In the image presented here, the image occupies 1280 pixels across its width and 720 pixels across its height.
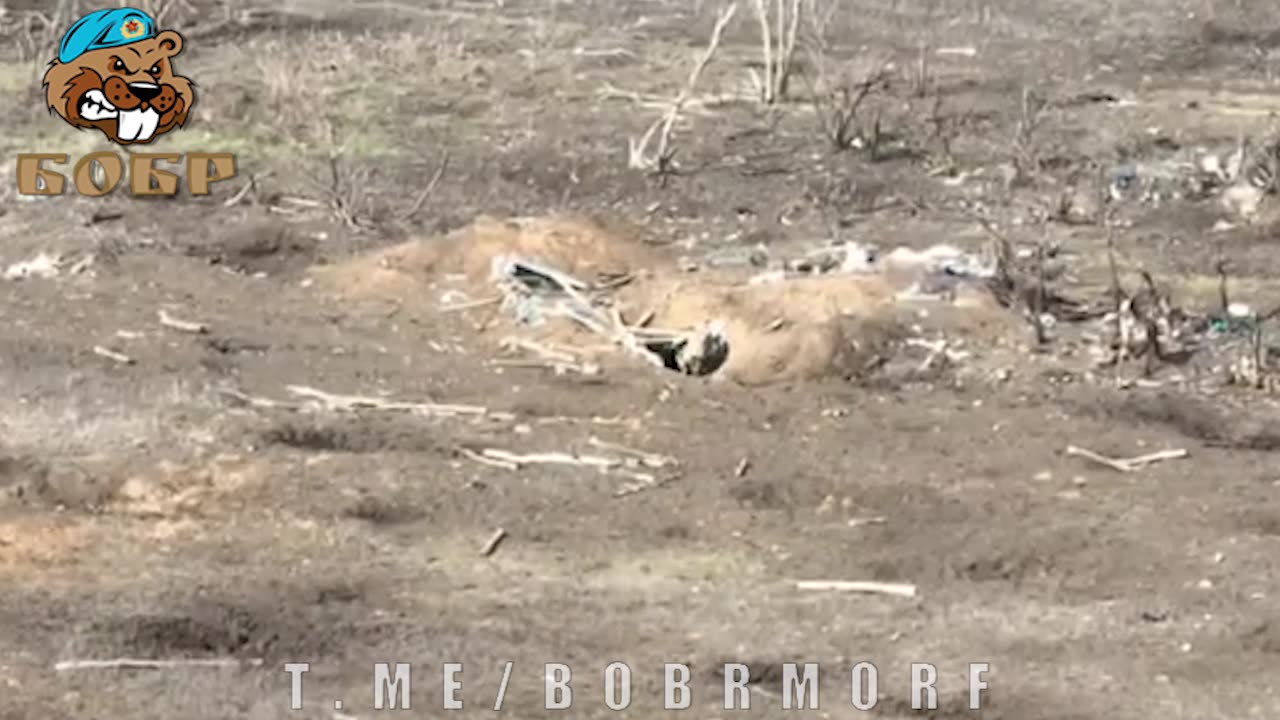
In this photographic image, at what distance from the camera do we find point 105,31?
31.0 ft

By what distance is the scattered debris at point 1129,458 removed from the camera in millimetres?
5387

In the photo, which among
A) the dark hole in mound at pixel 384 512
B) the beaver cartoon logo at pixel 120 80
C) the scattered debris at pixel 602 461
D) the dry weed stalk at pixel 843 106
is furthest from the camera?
the beaver cartoon logo at pixel 120 80

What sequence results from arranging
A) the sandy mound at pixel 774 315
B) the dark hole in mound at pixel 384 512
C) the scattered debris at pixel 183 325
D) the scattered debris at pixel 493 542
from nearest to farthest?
the scattered debris at pixel 493 542 → the dark hole in mound at pixel 384 512 → the sandy mound at pixel 774 315 → the scattered debris at pixel 183 325

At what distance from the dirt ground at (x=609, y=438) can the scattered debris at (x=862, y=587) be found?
2.0 inches

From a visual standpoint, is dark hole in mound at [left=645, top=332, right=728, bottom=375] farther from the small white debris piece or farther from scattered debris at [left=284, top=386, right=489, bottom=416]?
the small white debris piece

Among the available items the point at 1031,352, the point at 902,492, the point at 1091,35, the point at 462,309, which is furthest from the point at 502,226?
the point at 1091,35

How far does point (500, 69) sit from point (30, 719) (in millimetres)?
6255

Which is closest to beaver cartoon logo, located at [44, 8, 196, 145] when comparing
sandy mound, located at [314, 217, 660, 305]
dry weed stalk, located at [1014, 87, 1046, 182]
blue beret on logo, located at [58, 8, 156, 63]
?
blue beret on logo, located at [58, 8, 156, 63]

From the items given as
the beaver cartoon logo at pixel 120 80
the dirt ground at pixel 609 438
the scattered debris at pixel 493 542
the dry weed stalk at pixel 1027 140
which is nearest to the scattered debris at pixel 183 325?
the dirt ground at pixel 609 438

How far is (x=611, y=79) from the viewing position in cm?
968

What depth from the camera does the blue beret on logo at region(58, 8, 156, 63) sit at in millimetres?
9375

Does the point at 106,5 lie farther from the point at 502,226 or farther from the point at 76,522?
the point at 76,522

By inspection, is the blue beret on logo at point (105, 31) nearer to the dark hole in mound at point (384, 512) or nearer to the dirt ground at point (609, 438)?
the dirt ground at point (609, 438)

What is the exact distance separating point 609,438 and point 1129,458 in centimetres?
134
